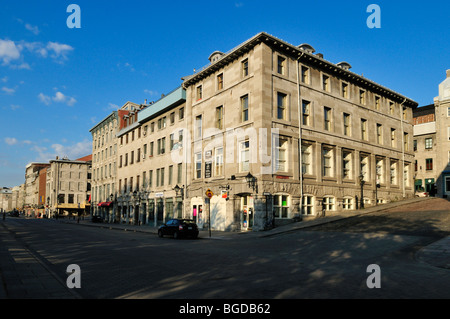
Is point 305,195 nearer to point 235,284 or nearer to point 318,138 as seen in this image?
point 318,138

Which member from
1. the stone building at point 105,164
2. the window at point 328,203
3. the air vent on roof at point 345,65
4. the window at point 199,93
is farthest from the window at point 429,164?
the stone building at point 105,164

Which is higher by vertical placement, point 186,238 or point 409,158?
point 409,158

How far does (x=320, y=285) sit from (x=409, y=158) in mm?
40081

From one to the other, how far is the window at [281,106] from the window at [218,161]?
19.8 feet

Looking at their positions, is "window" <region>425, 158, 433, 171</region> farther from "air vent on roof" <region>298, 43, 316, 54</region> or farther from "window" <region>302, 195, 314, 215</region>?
"window" <region>302, 195, 314, 215</region>

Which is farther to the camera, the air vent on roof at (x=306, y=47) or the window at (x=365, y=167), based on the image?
the window at (x=365, y=167)

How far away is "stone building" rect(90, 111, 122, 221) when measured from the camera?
2298 inches

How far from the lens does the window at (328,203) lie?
Answer: 3195 centimetres

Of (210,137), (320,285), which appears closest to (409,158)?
(210,137)

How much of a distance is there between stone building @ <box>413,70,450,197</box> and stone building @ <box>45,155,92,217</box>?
73808 mm

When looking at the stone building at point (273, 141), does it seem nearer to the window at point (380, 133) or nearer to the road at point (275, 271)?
the window at point (380, 133)

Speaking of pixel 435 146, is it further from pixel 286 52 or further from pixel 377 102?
pixel 286 52

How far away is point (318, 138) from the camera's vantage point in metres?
32.0

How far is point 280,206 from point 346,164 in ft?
34.1
